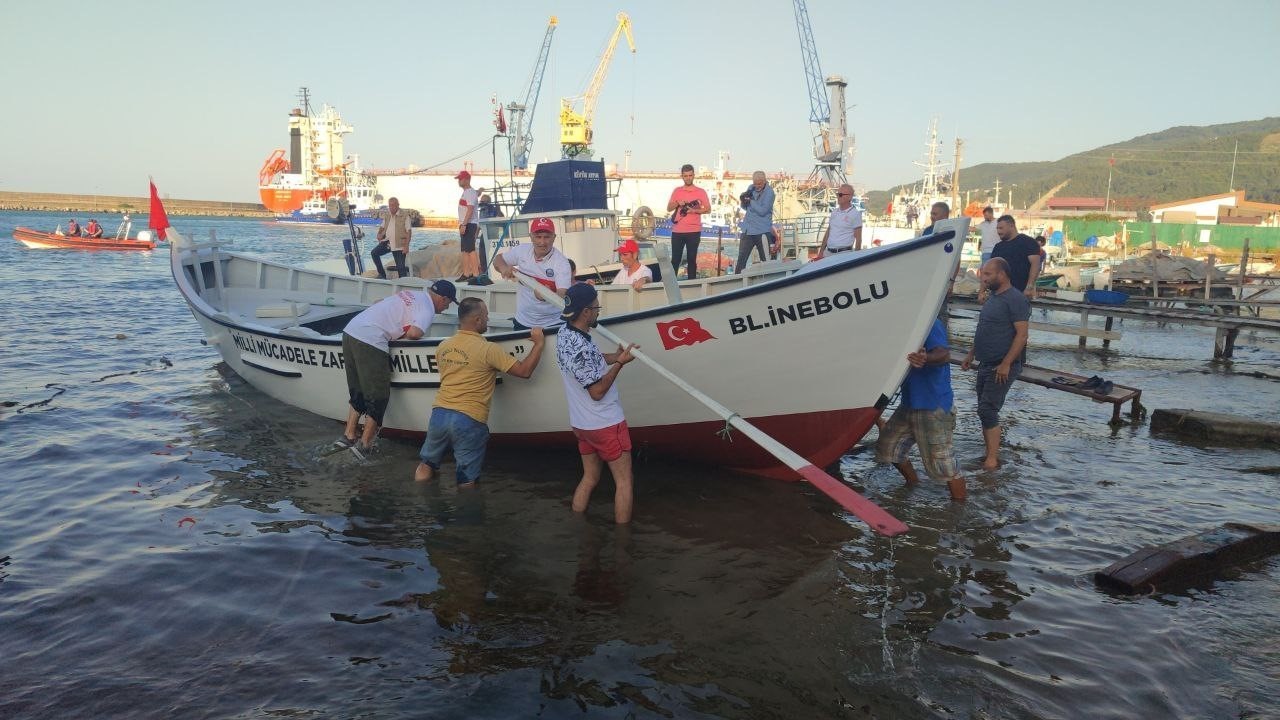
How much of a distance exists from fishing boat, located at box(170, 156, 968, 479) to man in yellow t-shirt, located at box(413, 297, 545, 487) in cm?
48

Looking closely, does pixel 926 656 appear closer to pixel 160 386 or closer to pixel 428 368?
pixel 428 368

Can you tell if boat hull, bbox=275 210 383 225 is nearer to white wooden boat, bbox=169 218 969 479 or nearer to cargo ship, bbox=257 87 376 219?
cargo ship, bbox=257 87 376 219

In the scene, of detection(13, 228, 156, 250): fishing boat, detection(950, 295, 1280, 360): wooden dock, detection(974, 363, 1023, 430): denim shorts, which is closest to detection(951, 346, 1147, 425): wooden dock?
detection(974, 363, 1023, 430): denim shorts

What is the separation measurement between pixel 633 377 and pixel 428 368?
92.3 inches

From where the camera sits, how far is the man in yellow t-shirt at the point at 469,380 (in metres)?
7.15

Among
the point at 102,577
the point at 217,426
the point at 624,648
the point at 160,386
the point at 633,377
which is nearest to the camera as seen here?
the point at 624,648

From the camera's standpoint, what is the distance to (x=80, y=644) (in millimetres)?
4789

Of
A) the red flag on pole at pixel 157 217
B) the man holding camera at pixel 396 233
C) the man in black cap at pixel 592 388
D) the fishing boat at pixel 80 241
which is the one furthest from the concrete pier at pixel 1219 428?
the fishing boat at pixel 80 241

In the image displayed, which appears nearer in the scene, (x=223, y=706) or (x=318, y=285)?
(x=223, y=706)

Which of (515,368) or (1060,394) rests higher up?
(515,368)

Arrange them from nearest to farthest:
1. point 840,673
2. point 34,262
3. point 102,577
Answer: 1. point 840,673
2. point 102,577
3. point 34,262

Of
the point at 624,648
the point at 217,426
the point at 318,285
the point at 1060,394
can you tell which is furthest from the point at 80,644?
the point at 1060,394

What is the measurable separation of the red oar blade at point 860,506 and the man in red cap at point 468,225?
26.5ft

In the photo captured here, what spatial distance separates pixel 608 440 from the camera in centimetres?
634
